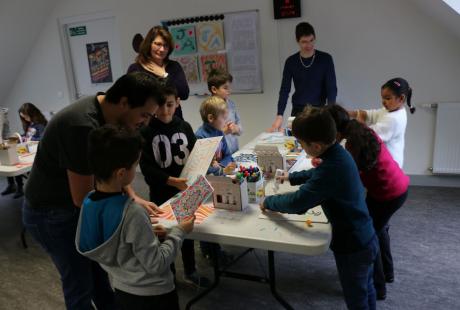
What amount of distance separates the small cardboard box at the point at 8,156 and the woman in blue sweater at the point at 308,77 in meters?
2.12

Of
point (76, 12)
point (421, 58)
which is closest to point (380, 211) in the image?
point (421, 58)

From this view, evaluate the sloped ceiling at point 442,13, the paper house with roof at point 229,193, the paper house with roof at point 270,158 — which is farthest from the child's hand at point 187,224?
the sloped ceiling at point 442,13

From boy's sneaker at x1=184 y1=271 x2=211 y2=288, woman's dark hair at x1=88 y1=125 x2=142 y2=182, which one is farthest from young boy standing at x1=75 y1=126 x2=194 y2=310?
boy's sneaker at x1=184 y1=271 x2=211 y2=288

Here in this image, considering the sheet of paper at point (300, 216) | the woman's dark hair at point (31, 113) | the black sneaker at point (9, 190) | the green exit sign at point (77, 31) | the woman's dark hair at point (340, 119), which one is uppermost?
the green exit sign at point (77, 31)

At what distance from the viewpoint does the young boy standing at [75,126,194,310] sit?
3.87 feet

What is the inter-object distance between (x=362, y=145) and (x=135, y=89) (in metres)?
1.02

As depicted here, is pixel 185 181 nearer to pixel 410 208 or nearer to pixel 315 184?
pixel 315 184

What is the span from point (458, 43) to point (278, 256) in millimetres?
2542

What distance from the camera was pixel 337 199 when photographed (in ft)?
4.70

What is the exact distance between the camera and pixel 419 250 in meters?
2.59

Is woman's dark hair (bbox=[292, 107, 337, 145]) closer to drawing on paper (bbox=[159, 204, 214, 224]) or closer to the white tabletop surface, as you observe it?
the white tabletop surface

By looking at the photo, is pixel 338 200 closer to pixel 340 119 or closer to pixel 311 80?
pixel 340 119

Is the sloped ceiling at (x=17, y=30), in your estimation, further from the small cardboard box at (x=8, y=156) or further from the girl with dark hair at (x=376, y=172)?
the girl with dark hair at (x=376, y=172)

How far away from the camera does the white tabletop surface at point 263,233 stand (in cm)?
133
